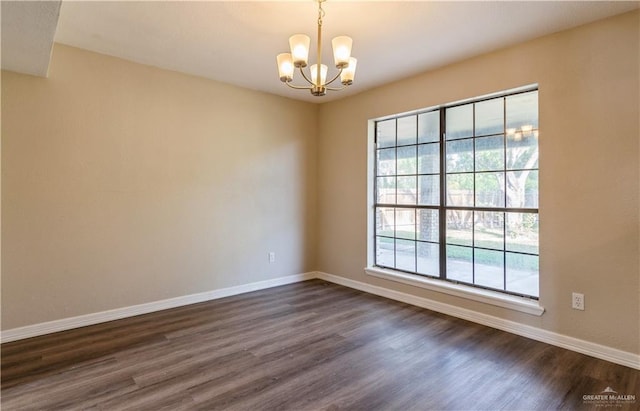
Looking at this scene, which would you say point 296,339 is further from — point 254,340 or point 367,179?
point 367,179

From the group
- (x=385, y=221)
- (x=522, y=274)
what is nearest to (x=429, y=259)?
(x=385, y=221)

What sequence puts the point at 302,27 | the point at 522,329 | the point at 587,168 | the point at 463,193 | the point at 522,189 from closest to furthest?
the point at 587,168
the point at 302,27
the point at 522,329
the point at 522,189
the point at 463,193

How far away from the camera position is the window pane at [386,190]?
13.8 ft

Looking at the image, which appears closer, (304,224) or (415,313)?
(415,313)

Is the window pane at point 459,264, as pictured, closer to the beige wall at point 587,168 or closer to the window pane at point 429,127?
the beige wall at point 587,168

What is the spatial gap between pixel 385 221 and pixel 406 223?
0.33 meters

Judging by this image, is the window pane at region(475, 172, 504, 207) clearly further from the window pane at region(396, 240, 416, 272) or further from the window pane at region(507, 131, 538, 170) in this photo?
the window pane at region(396, 240, 416, 272)

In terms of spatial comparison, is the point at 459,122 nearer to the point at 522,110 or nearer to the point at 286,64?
the point at 522,110

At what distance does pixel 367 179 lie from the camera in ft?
14.2

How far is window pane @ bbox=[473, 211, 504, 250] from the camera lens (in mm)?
3205

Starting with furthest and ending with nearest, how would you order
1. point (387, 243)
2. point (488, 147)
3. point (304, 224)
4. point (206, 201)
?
point (304, 224)
point (387, 243)
point (206, 201)
point (488, 147)

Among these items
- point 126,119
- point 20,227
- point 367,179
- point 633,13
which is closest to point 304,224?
point 367,179

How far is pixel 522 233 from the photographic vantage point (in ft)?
10.0

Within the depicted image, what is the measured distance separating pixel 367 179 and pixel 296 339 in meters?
2.25
